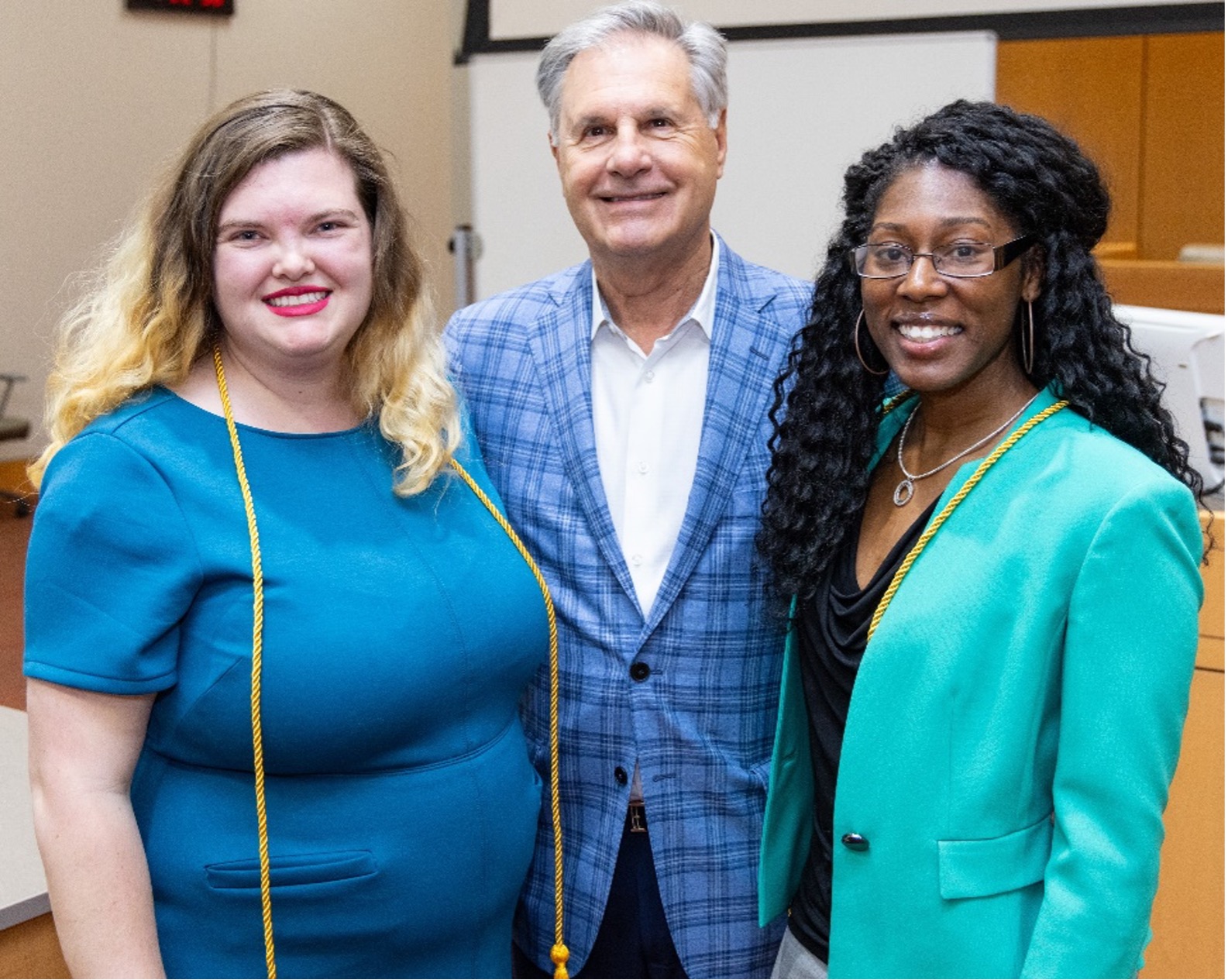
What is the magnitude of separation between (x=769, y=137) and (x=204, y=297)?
235 cm

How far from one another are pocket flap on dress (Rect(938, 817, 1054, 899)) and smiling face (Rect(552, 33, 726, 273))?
35.5 inches

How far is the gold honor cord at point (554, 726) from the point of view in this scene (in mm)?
1635

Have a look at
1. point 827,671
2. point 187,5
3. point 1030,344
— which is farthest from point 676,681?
point 187,5

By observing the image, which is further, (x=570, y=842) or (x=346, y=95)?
(x=346, y=95)

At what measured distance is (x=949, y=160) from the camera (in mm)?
1333

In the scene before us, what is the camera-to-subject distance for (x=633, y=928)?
1.77 meters

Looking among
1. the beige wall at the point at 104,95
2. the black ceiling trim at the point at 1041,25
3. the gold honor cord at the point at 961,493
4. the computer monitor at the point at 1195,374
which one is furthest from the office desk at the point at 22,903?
the beige wall at the point at 104,95

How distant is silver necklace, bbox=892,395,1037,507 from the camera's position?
139cm

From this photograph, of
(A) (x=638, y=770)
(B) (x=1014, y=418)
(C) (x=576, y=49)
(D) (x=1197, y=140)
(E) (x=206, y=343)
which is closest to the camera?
(B) (x=1014, y=418)

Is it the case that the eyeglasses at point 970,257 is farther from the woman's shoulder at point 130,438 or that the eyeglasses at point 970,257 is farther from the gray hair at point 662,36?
the woman's shoulder at point 130,438

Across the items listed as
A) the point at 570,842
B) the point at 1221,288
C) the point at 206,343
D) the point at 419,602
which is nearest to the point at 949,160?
the point at 419,602

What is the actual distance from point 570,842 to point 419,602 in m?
0.49

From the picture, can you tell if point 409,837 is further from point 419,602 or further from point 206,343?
point 206,343

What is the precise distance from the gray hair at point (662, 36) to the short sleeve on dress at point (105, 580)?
931mm
